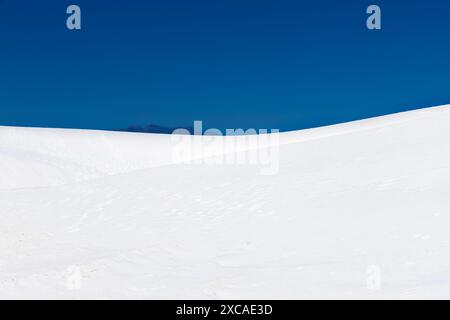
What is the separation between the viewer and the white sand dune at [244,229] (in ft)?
19.7

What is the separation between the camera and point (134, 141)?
988 inches

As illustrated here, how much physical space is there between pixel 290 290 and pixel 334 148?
13.1 m

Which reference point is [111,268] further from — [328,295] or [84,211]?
[84,211]

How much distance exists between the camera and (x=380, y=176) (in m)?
11.8

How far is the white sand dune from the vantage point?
5.99m

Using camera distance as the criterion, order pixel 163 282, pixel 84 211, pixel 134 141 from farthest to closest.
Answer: pixel 134 141 < pixel 84 211 < pixel 163 282

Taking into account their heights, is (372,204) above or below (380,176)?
below

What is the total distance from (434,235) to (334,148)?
11.1 m

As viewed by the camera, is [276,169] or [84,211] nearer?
[84,211]

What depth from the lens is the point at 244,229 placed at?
8867 mm
